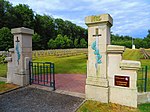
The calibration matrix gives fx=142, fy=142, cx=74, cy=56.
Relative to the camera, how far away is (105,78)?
498cm

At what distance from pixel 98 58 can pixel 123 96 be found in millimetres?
1532

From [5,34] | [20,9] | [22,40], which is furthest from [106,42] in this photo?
[20,9]

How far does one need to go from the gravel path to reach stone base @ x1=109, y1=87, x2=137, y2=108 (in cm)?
118

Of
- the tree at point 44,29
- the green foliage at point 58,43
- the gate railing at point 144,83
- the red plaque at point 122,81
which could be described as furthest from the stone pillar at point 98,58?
the tree at point 44,29

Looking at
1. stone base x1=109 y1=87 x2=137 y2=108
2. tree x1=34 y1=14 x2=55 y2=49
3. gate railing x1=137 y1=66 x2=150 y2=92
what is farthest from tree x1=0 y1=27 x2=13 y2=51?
stone base x1=109 y1=87 x2=137 y2=108

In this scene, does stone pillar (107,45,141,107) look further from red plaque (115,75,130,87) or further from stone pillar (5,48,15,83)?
stone pillar (5,48,15,83)

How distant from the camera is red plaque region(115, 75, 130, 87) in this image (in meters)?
4.72

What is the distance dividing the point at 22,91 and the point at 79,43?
58.8m

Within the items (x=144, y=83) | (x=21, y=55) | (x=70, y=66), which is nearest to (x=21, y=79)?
(x=21, y=55)

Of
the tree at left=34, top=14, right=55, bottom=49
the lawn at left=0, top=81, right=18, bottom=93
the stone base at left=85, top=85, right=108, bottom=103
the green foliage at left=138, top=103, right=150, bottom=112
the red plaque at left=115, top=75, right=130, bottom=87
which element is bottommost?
the green foliage at left=138, top=103, right=150, bottom=112

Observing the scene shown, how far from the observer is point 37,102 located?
511cm

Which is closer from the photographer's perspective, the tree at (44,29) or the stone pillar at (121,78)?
the stone pillar at (121,78)

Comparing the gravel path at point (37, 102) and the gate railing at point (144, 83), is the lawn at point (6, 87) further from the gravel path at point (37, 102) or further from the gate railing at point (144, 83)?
the gate railing at point (144, 83)

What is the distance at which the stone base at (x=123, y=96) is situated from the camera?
4.68m
